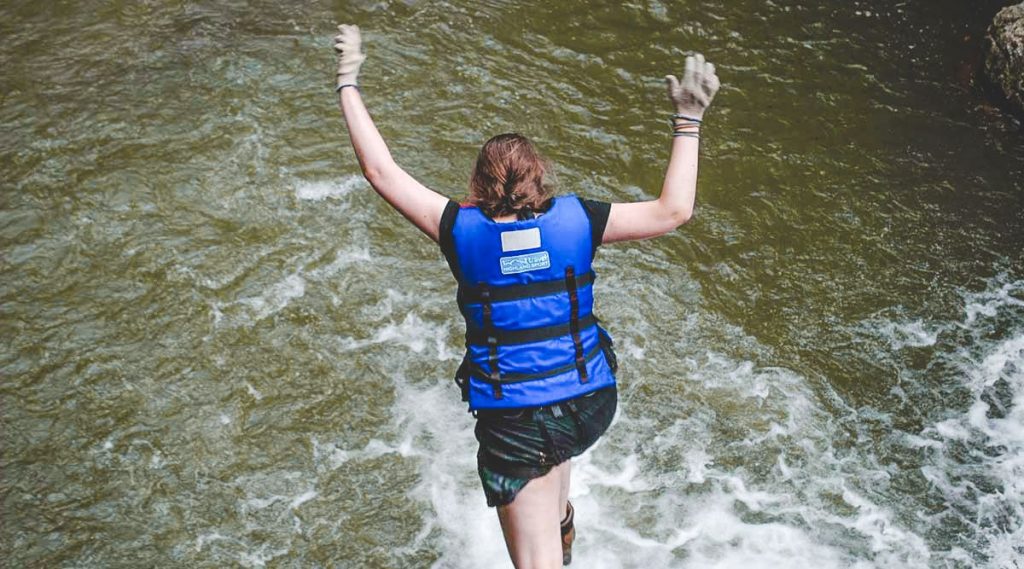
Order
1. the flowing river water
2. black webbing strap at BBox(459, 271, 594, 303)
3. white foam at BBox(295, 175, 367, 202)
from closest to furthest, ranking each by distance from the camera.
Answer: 1. black webbing strap at BBox(459, 271, 594, 303)
2. the flowing river water
3. white foam at BBox(295, 175, 367, 202)

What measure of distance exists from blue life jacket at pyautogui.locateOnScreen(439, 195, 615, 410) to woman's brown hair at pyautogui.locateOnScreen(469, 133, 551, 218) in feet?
Result: 0.16

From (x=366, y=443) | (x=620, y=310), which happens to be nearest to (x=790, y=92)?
(x=620, y=310)

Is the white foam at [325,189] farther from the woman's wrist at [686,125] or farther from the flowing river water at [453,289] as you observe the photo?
the woman's wrist at [686,125]

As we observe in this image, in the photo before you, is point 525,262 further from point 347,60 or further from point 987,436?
point 987,436

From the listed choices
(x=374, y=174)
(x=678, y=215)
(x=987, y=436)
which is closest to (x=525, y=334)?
(x=678, y=215)

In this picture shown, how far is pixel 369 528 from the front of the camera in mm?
5289

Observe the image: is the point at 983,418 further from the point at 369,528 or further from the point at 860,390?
the point at 369,528

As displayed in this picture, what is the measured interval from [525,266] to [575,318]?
0.30 metres

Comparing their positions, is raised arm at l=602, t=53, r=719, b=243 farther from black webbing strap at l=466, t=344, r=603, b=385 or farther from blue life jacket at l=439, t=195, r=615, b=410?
black webbing strap at l=466, t=344, r=603, b=385

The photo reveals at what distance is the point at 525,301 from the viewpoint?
3.50 metres

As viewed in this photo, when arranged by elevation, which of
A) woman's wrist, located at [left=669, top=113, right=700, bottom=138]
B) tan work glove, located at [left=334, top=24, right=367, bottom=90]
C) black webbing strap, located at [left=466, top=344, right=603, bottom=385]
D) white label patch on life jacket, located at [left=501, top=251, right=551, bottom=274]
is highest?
tan work glove, located at [left=334, top=24, right=367, bottom=90]

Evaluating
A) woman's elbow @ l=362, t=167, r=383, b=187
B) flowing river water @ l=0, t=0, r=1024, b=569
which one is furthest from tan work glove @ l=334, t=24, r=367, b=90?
flowing river water @ l=0, t=0, r=1024, b=569

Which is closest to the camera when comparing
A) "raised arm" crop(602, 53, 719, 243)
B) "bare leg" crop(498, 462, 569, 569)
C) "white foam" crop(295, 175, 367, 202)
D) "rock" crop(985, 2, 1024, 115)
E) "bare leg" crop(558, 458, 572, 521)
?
"raised arm" crop(602, 53, 719, 243)

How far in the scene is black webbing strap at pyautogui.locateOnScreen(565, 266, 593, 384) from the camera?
353cm
